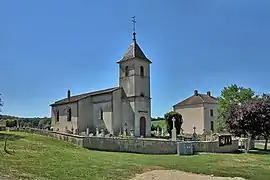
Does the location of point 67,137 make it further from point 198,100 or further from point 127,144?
point 198,100

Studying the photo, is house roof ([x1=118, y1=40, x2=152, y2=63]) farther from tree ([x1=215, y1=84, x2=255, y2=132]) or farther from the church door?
tree ([x1=215, y1=84, x2=255, y2=132])

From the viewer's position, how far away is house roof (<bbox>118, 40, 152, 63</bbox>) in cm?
4684

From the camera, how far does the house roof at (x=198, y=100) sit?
6050cm

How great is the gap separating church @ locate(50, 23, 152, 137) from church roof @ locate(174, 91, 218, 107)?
17114mm

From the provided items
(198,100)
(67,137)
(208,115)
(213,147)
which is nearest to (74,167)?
(67,137)

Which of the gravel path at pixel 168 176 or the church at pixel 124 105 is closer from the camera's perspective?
the gravel path at pixel 168 176

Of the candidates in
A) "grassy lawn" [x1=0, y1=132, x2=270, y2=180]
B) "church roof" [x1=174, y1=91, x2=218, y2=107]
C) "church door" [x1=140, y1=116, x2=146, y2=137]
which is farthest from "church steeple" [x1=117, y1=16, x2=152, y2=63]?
"grassy lawn" [x1=0, y1=132, x2=270, y2=180]

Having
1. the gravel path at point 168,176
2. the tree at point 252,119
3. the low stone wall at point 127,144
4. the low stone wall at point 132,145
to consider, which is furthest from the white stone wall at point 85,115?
the gravel path at point 168,176

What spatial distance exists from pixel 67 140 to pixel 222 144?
1479 cm

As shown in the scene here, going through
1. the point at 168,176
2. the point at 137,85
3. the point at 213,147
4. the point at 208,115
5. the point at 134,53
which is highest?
the point at 134,53

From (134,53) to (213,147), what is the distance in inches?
825

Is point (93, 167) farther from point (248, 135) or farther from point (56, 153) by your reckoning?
point (248, 135)

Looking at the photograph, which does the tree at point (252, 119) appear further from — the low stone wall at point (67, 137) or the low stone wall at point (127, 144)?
the low stone wall at point (67, 137)

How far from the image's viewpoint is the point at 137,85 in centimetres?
4547
